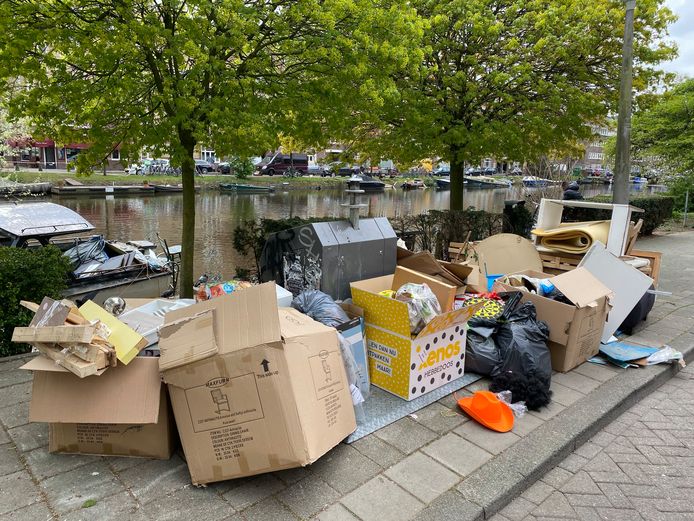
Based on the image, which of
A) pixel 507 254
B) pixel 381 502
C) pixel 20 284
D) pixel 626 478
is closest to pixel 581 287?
pixel 507 254

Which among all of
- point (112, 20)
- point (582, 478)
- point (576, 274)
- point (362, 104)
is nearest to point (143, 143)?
point (112, 20)

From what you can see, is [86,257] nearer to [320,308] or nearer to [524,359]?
[320,308]

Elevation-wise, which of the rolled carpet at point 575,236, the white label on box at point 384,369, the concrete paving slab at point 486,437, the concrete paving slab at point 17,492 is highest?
the rolled carpet at point 575,236

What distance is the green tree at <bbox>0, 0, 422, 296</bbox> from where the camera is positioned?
4816mm

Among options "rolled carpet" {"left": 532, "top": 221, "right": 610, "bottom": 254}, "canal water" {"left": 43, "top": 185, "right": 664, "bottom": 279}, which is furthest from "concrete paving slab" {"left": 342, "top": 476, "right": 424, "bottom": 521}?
"canal water" {"left": 43, "top": 185, "right": 664, "bottom": 279}

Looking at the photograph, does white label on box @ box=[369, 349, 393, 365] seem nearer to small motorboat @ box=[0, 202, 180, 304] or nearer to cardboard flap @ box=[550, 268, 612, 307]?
cardboard flap @ box=[550, 268, 612, 307]

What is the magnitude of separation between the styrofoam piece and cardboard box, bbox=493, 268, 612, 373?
0.46 m

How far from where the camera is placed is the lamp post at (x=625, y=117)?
6965 millimetres

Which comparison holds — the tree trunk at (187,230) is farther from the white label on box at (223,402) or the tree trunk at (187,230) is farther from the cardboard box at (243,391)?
the white label on box at (223,402)

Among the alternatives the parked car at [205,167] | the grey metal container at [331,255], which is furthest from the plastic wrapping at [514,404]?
the parked car at [205,167]

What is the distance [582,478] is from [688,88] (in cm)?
2102

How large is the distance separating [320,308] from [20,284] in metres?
2.76

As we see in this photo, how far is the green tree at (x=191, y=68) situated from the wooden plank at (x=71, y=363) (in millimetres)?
3204

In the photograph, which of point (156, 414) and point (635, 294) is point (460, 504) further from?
point (635, 294)
